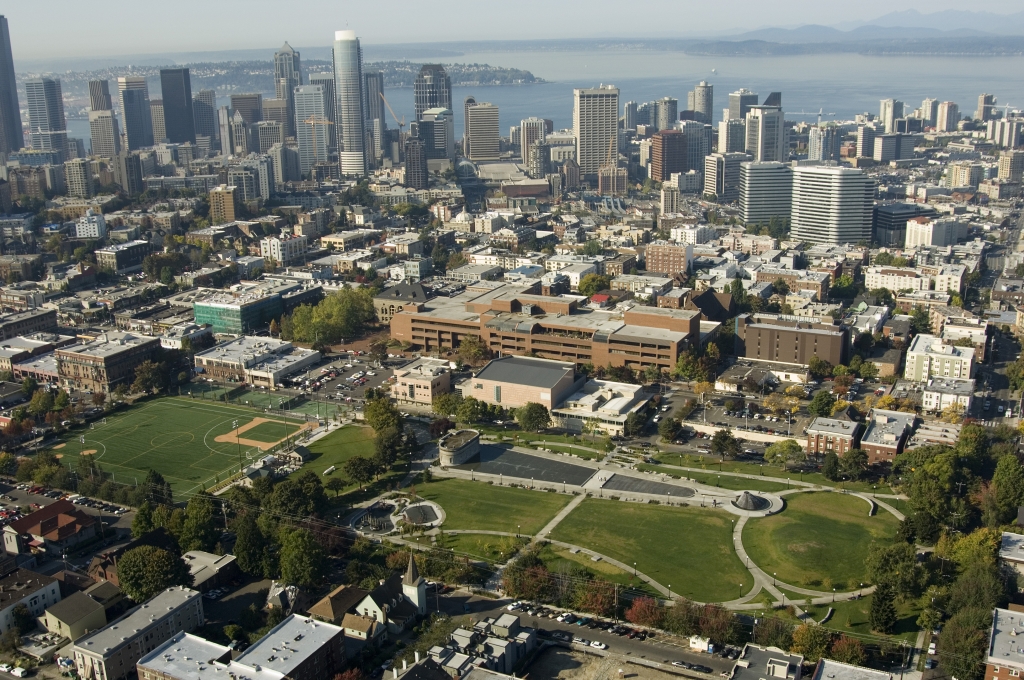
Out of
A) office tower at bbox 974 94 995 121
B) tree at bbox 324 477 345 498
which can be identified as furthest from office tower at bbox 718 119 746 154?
tree at bbox 324 477 345 498

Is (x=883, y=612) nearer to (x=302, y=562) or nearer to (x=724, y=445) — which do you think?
(x=724, y=445)

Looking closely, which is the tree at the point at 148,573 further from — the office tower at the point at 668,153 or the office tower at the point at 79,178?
the office tower at the point at 668,153

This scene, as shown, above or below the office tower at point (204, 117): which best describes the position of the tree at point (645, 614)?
below

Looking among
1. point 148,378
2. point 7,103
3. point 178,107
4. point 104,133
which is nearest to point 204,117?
point 178,107

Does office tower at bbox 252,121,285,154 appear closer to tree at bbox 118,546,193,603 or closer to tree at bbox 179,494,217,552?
tree at bbox 179,494,217,552

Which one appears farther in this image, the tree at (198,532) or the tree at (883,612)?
the tree at (198,532)

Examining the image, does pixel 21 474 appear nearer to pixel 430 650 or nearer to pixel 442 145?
pixel 430 650

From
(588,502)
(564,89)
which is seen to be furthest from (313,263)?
(564,89)

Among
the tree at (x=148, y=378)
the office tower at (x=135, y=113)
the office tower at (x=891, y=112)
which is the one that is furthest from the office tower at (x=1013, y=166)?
the office tower at (x=135, y=113)
